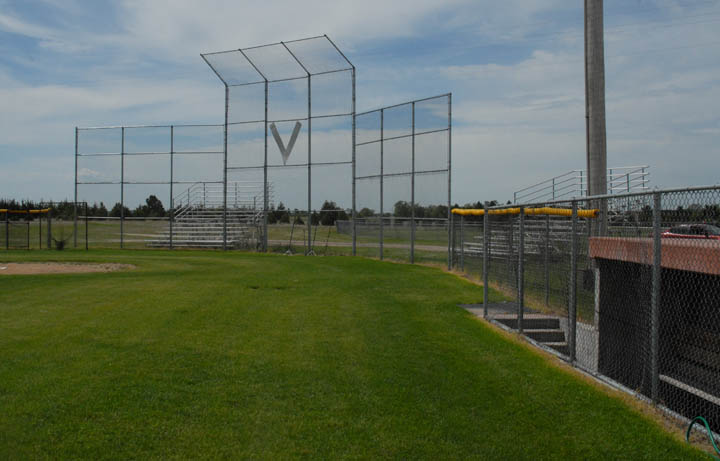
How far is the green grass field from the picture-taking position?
13.5 feet

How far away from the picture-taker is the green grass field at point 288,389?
4.11 metres

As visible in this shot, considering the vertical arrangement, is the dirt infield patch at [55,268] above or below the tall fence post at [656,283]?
below

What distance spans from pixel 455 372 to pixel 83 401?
3.33 metres

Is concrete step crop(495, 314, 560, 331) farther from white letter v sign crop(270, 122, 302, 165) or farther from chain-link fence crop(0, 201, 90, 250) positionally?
chain-link fence crop(0, 201, 90, 250)

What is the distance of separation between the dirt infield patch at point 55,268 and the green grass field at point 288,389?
612 cm

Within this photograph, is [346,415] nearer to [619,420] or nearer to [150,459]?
[150,459]

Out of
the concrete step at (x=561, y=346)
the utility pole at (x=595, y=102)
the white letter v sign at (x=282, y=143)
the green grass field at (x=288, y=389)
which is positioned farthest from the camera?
the white letter v sign at (x=282, y=143)

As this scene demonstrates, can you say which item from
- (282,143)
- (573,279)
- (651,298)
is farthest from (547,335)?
(282,143)

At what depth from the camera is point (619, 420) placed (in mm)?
4539

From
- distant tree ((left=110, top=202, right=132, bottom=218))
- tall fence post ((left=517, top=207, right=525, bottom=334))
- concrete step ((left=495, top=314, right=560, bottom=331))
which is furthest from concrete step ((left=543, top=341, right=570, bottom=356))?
distant tree ((left=110, top=202, right=132, bottom=218))

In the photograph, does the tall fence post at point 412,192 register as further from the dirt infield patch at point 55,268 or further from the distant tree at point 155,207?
the distant tree at point 155,207

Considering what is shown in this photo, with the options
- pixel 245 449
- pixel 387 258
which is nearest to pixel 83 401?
pixel 245 449

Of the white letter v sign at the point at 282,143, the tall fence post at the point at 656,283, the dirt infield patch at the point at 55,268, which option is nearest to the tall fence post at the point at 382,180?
the white letter v sign at the point at 282,143

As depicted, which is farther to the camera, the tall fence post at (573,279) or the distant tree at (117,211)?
the distant tree at (117,211)
